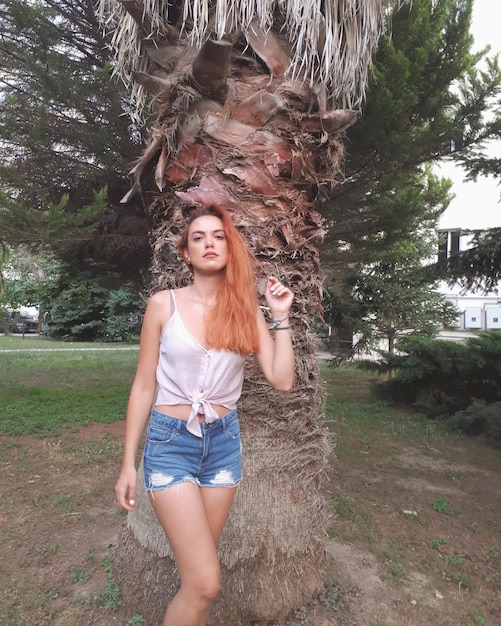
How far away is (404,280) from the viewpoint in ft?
34.9

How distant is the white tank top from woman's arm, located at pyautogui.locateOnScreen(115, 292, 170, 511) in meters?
0.06

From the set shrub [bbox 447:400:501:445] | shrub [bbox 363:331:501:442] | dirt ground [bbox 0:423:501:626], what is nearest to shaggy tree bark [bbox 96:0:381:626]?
dirt ground [bbox 0:423:501:626]

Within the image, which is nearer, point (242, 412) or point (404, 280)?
point (242, 412)

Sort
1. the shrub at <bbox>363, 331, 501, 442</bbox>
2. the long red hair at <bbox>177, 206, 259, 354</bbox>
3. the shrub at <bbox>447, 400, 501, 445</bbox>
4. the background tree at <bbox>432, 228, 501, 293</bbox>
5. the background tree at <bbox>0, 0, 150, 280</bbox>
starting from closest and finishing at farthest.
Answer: the long red hair at <bbox>177, 206, 259, 354</bbox>
the background tree at <bbox>0, 0, 150, 280</bbox>
the shrub at <bbox>447, 400, 501, 445</bbox>
the background tree at <bbox>432, 228, 501, 293</bbox>
the shrub at <bbox>363, 331, 501, 442</bbox>

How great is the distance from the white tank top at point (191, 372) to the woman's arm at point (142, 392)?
55 mm

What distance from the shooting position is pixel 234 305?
1976 millimetres

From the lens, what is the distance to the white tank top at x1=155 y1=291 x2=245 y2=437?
6.21ft

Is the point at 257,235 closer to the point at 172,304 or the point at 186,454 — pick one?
the point at 172,304

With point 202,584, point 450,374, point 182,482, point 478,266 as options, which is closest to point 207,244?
point 182,482

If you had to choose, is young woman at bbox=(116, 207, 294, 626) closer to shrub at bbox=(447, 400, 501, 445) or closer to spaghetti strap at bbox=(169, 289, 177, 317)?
spaghetti strap at bbox=(169, 289, 177, 317)

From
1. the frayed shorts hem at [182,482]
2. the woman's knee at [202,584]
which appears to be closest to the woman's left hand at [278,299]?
the frayed shorts hem at [182,482]

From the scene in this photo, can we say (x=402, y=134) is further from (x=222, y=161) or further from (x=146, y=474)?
(x=146, y=474)

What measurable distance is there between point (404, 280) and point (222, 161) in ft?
28.4

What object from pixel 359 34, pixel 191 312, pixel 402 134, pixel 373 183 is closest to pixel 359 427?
pixel 373 183
